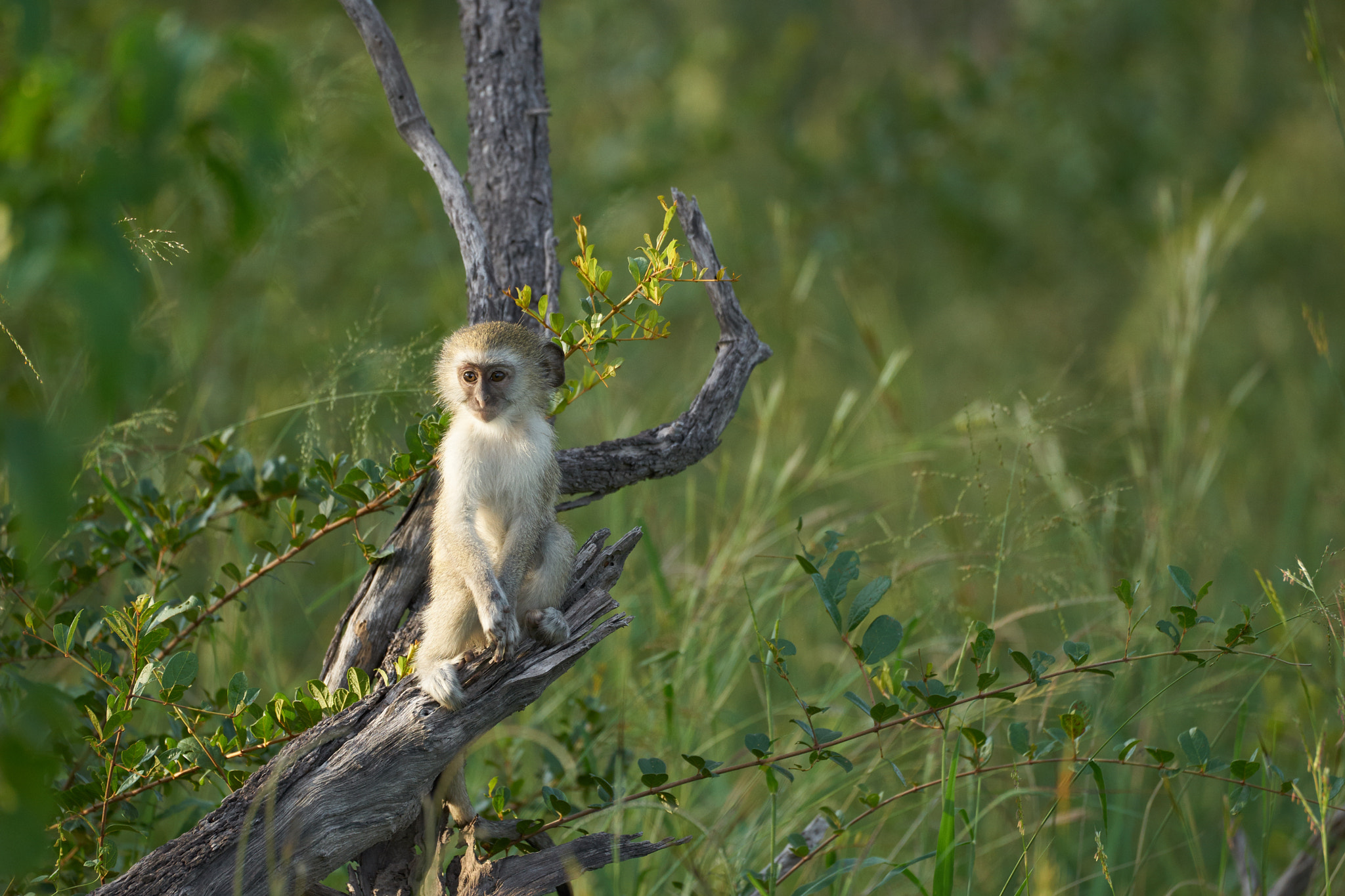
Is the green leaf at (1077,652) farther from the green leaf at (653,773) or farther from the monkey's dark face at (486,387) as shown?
the monkey's dark face at (486,387)

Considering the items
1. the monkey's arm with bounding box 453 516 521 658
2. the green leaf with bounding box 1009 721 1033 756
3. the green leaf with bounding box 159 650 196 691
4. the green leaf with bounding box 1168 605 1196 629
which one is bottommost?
the green leaf with bounding box 1009 721 1033 756

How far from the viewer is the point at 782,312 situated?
189 inches

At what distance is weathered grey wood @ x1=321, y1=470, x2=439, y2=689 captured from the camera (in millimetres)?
2506

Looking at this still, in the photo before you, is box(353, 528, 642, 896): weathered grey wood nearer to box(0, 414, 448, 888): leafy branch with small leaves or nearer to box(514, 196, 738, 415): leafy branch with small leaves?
box(0, 414, 448, 888): leafy branch with small leaves

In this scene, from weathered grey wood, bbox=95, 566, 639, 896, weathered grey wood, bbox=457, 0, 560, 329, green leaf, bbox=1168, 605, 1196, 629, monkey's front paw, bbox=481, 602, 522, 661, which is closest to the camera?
weathered grey wood, bbox=95, 566, 639, 896

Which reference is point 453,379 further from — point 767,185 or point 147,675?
point 767,185

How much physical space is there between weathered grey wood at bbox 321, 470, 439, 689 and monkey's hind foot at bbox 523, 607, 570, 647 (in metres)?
0.39

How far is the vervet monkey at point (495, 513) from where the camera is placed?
2395 mm

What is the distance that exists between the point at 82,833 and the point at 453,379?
146cm

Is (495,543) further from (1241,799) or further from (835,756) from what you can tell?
(1241,799)

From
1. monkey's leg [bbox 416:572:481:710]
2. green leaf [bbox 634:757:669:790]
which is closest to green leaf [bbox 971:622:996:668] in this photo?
green leaf [bbox 634:757:669:790]

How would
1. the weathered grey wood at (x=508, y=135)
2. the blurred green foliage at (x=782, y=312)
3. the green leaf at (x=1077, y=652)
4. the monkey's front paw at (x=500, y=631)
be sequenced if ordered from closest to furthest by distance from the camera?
the blurred green foliage at (x=782, y=312), the green leaf at (x=1077, y=652), the monkey's front paw at (x=500, y=631), the weathered grey wood at (x=508, y=135)

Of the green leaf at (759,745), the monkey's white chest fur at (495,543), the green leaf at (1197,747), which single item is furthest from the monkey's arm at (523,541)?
the green leaf at (1197,747)

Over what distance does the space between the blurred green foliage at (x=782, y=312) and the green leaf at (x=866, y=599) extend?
0.30 meters
